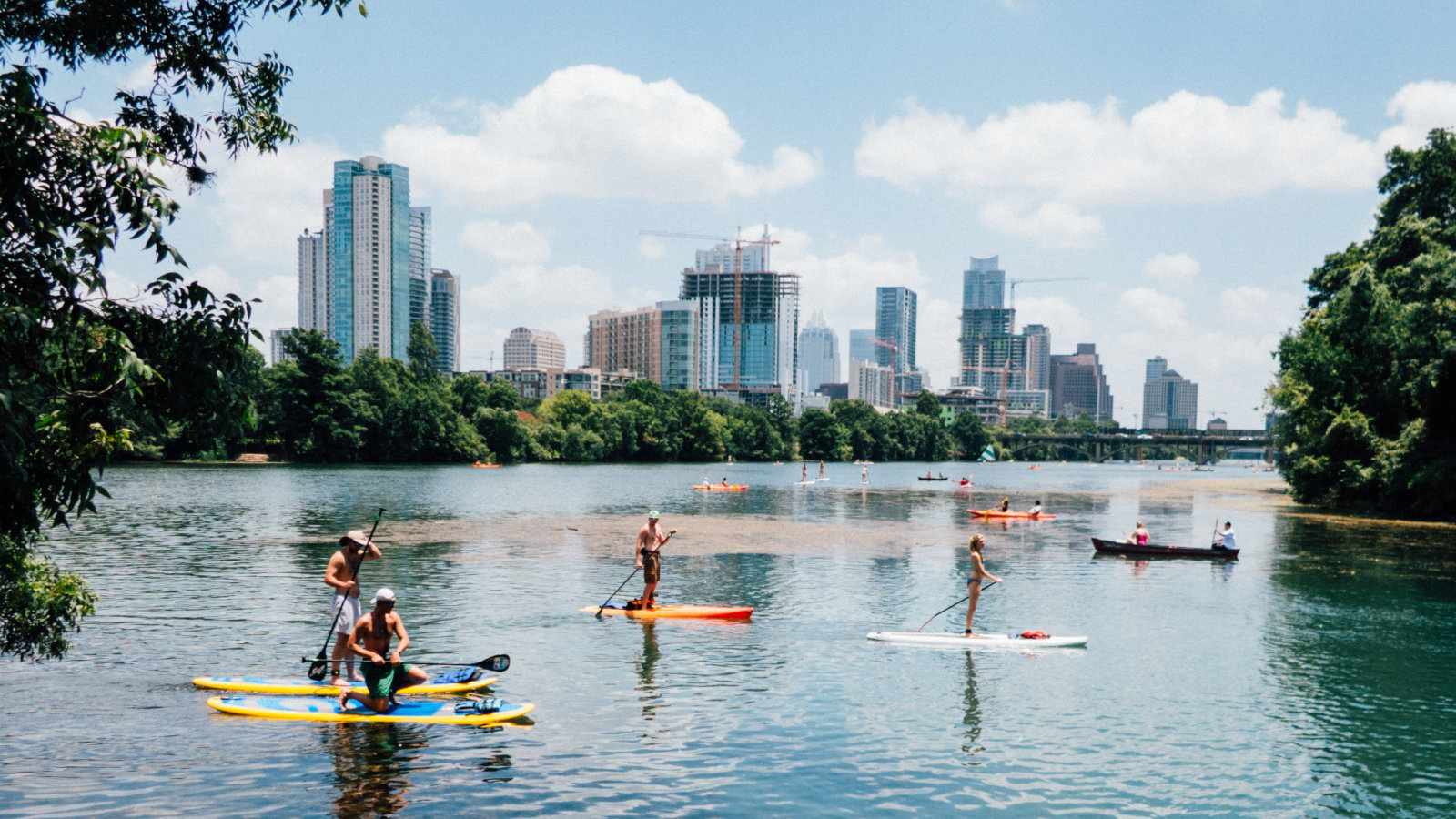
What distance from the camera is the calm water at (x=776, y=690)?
611 inches

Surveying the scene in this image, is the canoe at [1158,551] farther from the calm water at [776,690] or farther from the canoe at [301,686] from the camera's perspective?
the canoe at [301,686]

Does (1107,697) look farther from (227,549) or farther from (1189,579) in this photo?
(227,549)

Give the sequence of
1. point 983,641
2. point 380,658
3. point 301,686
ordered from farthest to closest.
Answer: point 983,641 → point 301,686 → point 380,658

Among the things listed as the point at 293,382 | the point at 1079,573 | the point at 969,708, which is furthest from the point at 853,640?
the point at 293,382

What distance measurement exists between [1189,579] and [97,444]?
3848 cm

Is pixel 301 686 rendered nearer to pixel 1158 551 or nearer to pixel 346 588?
pixel 346 588

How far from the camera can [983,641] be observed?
25.9 metres

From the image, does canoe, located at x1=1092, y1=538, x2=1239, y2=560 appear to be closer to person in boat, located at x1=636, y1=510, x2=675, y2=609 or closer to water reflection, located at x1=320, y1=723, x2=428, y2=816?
person in boat, located at x1=636, y1=510, x2=675, y2=609

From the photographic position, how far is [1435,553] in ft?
161

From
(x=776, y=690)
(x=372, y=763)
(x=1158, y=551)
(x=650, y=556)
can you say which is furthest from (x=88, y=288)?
(x=1158, y=551)

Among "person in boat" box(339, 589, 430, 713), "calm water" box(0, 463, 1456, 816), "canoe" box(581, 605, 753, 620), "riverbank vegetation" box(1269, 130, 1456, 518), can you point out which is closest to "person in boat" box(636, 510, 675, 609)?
"canoe" box(581, 605, 753, 620)

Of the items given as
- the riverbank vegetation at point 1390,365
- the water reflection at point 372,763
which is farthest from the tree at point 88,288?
the riverbank vegetation at point 1390,365

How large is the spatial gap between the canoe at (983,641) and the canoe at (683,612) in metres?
4.23

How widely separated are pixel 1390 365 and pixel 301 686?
69.0 meters
